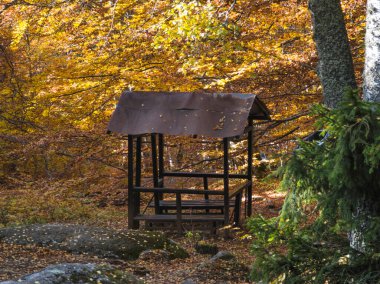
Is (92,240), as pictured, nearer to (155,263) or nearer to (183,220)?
(155,263)

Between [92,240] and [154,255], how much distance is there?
91 centimetres

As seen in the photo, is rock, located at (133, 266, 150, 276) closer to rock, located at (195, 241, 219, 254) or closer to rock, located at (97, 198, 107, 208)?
rock, located at (195, 241, 219, 254)

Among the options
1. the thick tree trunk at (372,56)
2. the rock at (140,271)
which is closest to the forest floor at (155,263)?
the rock at (140,271)

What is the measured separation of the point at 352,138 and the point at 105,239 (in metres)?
5.10

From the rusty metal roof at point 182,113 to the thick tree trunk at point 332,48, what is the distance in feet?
10.2

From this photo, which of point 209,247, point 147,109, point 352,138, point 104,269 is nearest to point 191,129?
point 147,109

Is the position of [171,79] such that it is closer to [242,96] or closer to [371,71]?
[242,96]

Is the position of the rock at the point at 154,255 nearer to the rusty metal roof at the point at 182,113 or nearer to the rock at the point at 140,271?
the rock at the point at 140,271

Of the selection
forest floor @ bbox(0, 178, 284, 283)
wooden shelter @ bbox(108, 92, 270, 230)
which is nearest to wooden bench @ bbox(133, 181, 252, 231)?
wooden shelter @ bbox(108, 92, 270, 230)

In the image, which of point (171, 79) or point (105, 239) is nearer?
point (105, 239)

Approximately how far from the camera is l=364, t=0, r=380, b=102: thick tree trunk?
473cm

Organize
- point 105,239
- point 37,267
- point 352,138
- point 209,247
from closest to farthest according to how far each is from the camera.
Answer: point 352,138 → point 37,267 → point 105,239 → point 209,247

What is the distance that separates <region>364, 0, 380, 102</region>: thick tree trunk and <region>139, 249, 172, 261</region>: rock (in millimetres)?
3900

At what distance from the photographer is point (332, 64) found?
655 cm
